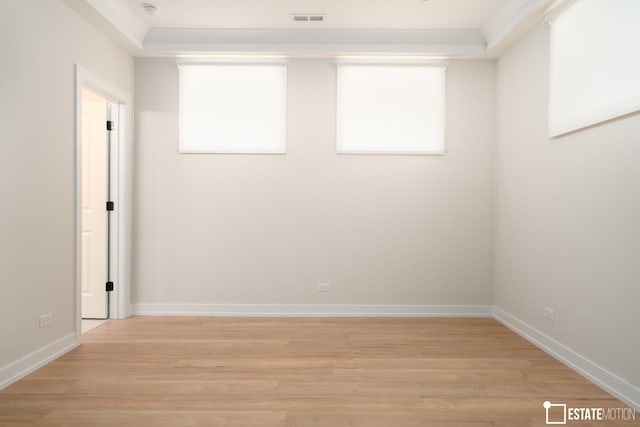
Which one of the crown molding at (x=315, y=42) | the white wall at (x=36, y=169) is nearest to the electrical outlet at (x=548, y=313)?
the crown molding at (x=315, y=42)

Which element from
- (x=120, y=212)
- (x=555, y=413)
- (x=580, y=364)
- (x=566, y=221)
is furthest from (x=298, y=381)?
(x=120, y=212)

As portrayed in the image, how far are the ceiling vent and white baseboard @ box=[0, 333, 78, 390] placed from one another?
3686mm

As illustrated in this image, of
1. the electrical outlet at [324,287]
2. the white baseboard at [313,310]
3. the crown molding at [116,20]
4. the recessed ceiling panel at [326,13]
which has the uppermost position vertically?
the recessed ceiling panel at [326,13]

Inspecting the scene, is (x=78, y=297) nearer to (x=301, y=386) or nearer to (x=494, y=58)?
(x=301, y=386)

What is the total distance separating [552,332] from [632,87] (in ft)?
6.77

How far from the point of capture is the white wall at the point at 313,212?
4891mm

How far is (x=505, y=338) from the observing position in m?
4.07

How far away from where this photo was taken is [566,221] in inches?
136

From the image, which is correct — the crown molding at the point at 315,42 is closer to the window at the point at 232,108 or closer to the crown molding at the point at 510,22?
the crown molding at the point at 510,22

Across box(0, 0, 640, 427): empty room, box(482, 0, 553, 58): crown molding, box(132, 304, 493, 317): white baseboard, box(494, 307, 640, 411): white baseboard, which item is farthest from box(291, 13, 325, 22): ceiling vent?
box(494, 307, 640, 411): white baseboard

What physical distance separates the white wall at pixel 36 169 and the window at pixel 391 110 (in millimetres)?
2700

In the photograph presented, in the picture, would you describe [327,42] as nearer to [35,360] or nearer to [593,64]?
[593,64]

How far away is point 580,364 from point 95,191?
4.87 m

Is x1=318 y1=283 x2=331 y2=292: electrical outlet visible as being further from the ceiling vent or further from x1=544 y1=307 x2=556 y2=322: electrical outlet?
the ceiling vent
